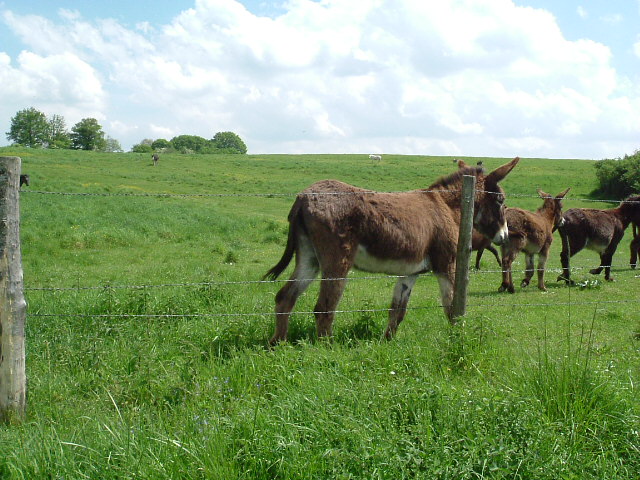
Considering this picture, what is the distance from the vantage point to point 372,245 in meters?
5.84

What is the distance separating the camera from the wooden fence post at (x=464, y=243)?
16.1 feet

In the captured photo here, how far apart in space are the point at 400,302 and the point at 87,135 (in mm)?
94637

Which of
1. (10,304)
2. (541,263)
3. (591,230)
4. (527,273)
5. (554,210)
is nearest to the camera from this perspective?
(10,304)

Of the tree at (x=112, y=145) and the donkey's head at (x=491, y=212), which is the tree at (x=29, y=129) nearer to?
the tree at (x=112, y=145)

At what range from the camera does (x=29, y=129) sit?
300 ft

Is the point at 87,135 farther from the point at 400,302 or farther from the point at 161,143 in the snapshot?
the point at 400,302

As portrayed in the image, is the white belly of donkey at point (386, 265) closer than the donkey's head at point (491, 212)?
Yes

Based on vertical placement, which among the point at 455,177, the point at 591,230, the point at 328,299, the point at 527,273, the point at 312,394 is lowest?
the point at 527,273

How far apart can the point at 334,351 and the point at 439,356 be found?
0.94 meters

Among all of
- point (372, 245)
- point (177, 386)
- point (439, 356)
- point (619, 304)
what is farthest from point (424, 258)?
point (619, 304)

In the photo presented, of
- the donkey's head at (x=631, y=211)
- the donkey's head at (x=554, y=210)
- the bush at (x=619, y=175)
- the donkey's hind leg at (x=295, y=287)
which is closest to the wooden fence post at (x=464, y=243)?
the donkey's hind leg at (x=295, y=287)

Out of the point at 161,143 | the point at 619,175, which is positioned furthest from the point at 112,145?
the point at 619,175

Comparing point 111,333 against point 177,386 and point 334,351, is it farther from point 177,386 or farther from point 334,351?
point 334,351

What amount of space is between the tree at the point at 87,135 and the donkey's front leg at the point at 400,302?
93.3 metres
